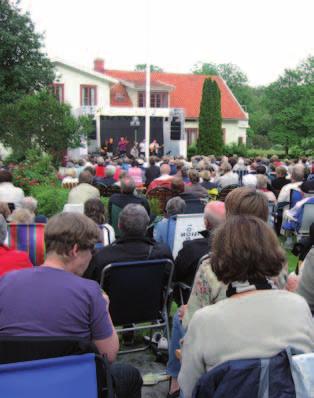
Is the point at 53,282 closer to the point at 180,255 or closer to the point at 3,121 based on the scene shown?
the point at 180,255

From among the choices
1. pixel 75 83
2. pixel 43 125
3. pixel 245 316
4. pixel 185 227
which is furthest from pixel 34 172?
pixel 75 83

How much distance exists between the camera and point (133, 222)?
169 inches

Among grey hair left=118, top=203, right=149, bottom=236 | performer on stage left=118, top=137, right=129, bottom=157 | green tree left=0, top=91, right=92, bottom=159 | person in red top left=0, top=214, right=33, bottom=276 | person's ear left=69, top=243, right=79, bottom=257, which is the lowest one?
performer on stage left=118, top=137, right=129, bottom=157

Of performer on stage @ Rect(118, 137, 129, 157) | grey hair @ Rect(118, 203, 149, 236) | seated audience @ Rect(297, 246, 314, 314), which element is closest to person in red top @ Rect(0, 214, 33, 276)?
grey hair @ Rect(118, 203, 149, 236)

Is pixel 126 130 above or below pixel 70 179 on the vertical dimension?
above

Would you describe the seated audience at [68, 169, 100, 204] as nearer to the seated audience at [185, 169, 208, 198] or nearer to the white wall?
the seated audience at [185, 169, 208, 198]

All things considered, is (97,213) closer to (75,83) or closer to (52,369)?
(52,369)

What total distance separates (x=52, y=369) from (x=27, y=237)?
10.1 ft

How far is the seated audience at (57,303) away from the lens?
2.51 metres

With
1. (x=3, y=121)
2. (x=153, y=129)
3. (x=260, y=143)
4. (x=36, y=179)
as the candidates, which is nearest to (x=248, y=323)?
(x=36, y=179)

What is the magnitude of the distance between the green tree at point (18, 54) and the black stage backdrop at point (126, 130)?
14.2 m

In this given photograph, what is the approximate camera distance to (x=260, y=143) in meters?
62.6

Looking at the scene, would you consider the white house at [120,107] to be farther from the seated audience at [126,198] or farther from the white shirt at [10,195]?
the seated audience at [126,198]

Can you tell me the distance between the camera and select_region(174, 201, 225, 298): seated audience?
13.9ft
